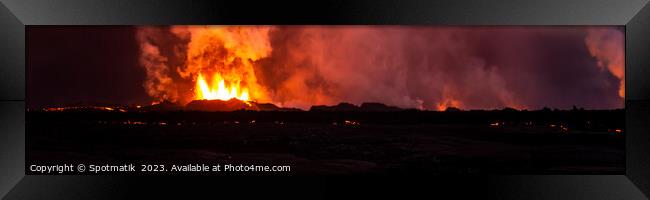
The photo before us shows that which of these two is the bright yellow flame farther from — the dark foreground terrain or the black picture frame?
the black picture frame

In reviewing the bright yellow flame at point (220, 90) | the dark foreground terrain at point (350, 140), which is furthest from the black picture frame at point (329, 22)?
the bright yellow flame at point (220, 90)

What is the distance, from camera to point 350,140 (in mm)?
5555

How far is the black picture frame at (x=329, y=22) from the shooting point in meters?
5.17

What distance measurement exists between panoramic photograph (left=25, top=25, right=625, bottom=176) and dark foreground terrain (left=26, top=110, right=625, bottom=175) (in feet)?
0.04

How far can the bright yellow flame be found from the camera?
5.58 meters

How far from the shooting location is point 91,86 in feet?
18.2

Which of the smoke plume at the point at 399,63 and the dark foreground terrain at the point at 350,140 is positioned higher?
the smoke plume at the point at 399,63

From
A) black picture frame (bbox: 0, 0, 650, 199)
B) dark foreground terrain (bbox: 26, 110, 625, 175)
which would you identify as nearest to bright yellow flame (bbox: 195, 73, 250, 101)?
dark foreground terrain (bbox: 26, 110, 625, 175)

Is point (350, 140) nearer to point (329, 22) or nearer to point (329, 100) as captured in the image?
point (329, 100)

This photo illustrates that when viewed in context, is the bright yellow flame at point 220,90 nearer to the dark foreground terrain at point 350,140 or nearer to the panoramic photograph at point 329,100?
the panoramic photograph at point 329,100

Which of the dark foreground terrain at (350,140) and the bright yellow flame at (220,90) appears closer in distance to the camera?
the dark foreground terrain at (350,140)

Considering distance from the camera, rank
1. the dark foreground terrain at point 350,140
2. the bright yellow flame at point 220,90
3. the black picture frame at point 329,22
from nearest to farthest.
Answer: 1. the black picture frame at point 329,22
2. the dark foreground terrain at point 350,140
3. the bright yellow flame at point 220,90

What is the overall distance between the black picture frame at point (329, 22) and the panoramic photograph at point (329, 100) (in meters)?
0.15

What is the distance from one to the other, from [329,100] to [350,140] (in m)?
0.48
